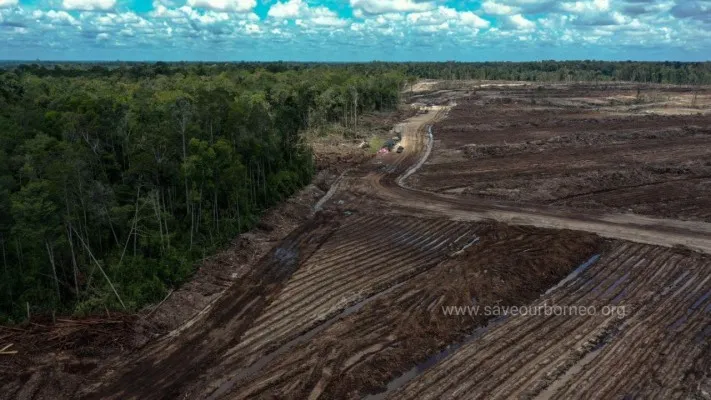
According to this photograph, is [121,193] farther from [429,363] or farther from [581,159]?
[581,159]

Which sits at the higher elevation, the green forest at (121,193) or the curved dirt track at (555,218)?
the green forest at (121,193)

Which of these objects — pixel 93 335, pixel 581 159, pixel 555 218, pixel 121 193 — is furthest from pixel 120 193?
pixel 581 159

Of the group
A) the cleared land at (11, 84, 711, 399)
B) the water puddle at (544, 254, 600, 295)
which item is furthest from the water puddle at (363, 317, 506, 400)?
the water puddle at (544, 254, 600, 295)

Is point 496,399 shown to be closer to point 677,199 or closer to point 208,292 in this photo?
point 208,292

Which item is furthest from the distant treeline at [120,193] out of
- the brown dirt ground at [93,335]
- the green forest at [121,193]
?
the brown dirt ground at [93,335]

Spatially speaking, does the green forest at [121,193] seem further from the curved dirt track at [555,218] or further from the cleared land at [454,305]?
the curved dirt track at [555,218]
